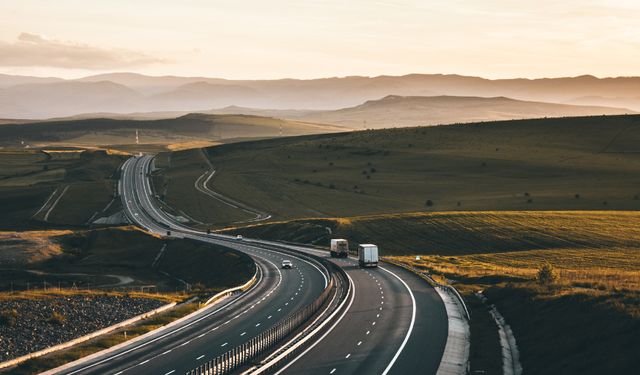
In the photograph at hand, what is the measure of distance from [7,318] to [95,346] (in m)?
8.52

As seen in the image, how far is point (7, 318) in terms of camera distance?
37.8m

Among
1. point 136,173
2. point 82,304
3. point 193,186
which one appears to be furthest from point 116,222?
point 82,304

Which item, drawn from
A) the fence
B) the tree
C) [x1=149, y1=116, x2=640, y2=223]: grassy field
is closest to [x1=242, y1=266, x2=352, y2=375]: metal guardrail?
the fence

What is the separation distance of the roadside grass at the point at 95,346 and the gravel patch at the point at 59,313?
6.52 feet

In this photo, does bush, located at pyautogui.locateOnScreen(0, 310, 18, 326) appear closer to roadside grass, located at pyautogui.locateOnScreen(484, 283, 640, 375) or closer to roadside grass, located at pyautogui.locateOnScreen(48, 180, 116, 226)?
roadside grass, located at pyautogui.locateOnScreen(484, 283, 640, 375)

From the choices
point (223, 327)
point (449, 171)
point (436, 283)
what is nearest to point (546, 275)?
point (436, 283)

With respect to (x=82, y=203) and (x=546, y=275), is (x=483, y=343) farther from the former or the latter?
(x=82, y=203)

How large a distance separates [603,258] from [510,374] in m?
44.7

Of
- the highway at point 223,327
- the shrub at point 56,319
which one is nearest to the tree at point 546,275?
the highway at point 223,327

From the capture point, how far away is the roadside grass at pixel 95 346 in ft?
97.9

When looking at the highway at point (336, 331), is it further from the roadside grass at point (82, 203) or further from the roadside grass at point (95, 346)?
the roadside grass at point (82, 203)

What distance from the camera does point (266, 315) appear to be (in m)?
42.9

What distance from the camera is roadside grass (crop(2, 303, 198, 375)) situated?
29.8 meters

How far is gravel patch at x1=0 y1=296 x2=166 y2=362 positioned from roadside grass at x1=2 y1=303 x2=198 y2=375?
1.99 m
